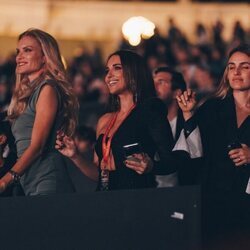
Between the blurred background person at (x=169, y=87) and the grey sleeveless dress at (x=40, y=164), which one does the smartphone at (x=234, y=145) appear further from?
the blurred background person at (x=169, y=87)

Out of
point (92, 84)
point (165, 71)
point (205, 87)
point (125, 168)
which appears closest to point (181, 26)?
point (92, 84)

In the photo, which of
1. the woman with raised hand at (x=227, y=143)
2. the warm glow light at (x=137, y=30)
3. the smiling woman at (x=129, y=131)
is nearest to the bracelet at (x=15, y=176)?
the smiling woman at (x=129, y=131)

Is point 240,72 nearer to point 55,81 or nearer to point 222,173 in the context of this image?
point 222,173

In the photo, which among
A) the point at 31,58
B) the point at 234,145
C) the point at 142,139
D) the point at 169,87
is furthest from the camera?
the point at 169,87

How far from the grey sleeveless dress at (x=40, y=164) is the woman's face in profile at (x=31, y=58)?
0.19 m

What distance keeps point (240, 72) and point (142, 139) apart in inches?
28.7

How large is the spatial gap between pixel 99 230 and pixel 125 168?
1028 millimetres

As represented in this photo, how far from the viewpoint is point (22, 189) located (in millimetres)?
8477

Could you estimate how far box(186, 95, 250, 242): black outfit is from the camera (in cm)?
826

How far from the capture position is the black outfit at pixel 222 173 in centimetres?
826

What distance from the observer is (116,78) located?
8711 millimetres

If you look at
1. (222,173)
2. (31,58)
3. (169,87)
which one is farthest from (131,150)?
(169,87)

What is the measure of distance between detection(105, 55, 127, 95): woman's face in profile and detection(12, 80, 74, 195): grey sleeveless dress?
402mm

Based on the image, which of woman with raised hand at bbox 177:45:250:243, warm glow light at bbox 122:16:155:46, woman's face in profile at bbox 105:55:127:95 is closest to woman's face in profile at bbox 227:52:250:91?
woman with raised hand at bbox 177:45:250:243
